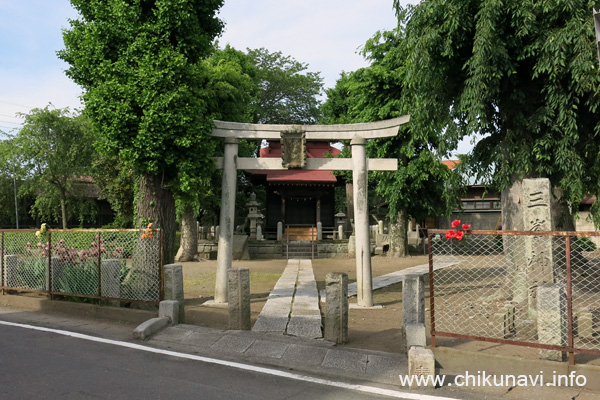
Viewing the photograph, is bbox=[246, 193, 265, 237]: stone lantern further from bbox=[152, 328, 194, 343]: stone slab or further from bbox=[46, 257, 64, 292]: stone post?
bbox=[152, 328, 194, 343]: stone slab

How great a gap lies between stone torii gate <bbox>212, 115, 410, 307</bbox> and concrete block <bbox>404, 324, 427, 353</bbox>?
414 cm

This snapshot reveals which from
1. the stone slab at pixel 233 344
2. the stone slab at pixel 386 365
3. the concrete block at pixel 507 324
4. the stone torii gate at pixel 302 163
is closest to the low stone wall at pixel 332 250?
the stone torii gate at pixel 302 163

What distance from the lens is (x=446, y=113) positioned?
970cm

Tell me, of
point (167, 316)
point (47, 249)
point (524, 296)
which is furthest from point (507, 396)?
point (47, 249)

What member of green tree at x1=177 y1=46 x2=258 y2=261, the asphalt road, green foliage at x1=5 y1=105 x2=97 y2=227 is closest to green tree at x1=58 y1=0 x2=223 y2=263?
the asphalt road

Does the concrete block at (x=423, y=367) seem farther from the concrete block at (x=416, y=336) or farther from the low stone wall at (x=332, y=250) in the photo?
the low stone wall at (x=332, y=250)

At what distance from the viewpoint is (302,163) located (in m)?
10.3

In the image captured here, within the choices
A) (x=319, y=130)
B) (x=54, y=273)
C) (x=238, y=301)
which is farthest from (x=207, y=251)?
(x=238, y=301)

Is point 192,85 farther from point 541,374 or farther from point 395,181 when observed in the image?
point 395,181

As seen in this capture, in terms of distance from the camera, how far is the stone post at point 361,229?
384 inches

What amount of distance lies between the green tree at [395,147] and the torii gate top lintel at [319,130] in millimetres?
8408

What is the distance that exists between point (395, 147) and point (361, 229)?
1087 cm

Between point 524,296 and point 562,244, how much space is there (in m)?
1.33

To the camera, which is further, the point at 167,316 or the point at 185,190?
the point at 185,190
